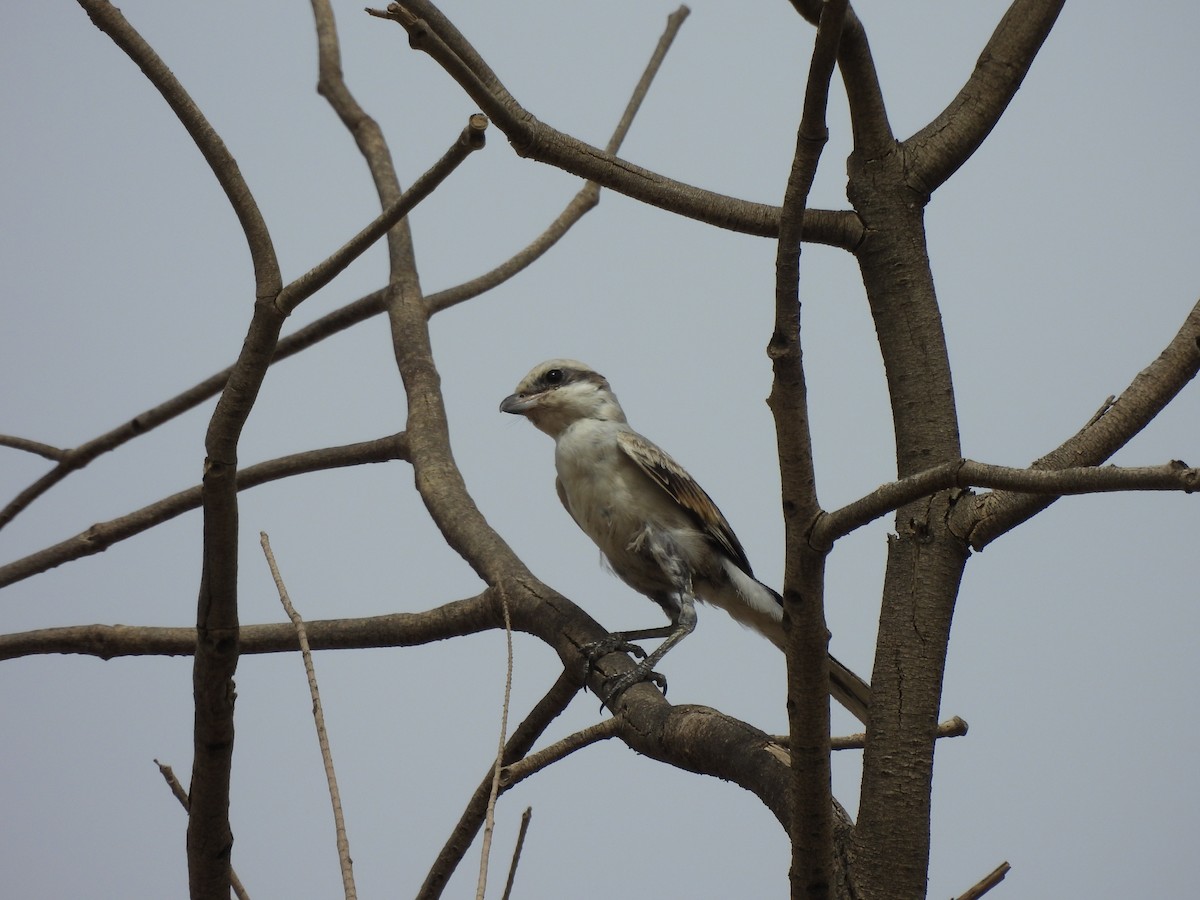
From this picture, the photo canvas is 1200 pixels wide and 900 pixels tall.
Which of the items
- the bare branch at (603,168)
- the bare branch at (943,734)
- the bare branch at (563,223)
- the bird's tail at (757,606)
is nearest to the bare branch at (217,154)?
the bare branch at (603,168)

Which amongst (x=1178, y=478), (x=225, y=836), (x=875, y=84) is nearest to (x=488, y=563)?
(x=225, y=836)

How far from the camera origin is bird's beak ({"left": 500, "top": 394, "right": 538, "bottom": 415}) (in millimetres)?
3766

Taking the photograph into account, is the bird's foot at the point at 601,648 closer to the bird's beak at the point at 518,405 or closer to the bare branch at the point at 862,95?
the bare branch at the point at 862,95

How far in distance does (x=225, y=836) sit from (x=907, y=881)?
38.6 inches

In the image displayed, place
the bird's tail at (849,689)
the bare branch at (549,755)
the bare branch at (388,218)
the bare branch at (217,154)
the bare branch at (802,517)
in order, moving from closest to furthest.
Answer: the bare branch at (802,517)
the bare branch at (388,218)
the bare branch at (549,755)
the bare branch at (217,154)
the bird's tail at (849,689)

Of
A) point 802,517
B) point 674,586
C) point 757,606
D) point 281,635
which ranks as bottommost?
point 802,517

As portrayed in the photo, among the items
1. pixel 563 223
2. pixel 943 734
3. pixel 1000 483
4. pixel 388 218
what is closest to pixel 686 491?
pixel 563 223

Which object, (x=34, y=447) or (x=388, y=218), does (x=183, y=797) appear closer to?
(x=388, y=218)

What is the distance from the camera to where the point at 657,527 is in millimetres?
3475

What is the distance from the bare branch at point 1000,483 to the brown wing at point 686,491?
78.1 inches

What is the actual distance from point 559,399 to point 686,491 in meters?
0.53

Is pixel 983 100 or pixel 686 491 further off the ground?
pixel 686 491

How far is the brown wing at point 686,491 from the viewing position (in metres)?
3.47

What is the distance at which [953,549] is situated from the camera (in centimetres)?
190
